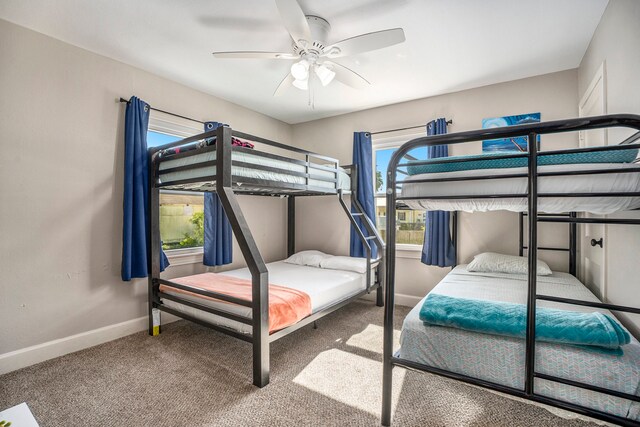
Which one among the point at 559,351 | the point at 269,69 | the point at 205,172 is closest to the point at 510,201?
the point at 559,351

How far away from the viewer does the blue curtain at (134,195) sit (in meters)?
2.61

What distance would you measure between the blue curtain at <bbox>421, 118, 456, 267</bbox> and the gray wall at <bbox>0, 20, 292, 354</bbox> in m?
2.99

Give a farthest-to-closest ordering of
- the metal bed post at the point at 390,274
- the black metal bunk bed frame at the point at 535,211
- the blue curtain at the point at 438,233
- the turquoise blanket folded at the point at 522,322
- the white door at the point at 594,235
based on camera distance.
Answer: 1. the blue curtain at the point at 438,233
2. the white door at the point at 594,235
3. the metal bed post at the point at 390,274
4. the turquoise blanket folded at the point at 522,322
5. the black metal bunk bed frame at the point at 535,211

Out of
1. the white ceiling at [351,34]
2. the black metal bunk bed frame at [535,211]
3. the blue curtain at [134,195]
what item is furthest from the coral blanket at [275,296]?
the white ceiling at [351,34]

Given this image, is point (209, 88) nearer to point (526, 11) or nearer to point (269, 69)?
point (269, 69)

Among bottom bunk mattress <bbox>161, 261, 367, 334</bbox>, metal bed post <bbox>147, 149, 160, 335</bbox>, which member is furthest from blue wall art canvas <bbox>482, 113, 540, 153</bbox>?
metal bed post <bbox>147, 149, 160, 335</bbox>

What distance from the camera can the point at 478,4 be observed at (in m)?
1.95

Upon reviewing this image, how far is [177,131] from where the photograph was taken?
10.5ft

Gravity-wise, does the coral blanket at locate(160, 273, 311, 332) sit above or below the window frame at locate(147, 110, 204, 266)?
below

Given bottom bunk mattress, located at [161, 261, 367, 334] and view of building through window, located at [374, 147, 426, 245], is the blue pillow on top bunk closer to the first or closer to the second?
bottom bunk mattress, located at [161, 261, 367, 334]

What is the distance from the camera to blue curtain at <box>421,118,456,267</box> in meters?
3.26

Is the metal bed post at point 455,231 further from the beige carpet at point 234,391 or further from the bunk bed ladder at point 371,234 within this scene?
the beige carpet at point 234,391

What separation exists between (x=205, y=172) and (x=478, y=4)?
221cm

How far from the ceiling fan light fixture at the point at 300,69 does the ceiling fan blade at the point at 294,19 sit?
0.21 meters
